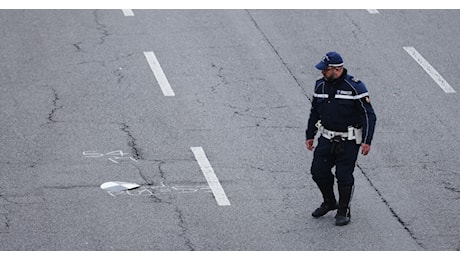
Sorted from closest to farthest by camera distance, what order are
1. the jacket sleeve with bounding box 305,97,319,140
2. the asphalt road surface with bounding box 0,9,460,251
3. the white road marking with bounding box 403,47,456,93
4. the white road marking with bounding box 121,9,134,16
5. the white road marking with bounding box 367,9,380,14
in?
1. the asphalt road surface with bounding box 0,9,460,251
2. the jacket sleeve with bounding box 305,97,319,140
3. the white road marking with bounding box 403,47,456,93
4. the white road marking with bounding box 121,9,134,16
5. the white road marking with bounding box 367,9,380,14

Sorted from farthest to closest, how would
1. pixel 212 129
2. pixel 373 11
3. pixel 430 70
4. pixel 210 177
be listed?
pixel 373 11 < pixel 430 70 < pixel 212 129 < pixel 210 177

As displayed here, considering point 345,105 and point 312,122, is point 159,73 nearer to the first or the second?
point 312,122

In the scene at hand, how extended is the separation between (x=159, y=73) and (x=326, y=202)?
553cm

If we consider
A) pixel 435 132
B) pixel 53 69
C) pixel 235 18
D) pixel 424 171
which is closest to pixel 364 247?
pixel 424 171

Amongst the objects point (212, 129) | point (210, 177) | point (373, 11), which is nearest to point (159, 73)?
point (212, 129)

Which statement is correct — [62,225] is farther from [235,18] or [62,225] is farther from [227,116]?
[235,18]

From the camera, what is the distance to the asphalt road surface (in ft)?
37.7

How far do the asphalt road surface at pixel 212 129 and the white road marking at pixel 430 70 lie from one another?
0.05 metres

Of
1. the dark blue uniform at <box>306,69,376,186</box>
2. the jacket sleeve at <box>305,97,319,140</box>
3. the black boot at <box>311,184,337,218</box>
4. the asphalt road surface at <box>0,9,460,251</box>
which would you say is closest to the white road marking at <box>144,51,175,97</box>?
the asphalt road surface at <box>0,9,460,251</box>

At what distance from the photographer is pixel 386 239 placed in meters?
11.3

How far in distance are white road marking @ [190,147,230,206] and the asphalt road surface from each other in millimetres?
28

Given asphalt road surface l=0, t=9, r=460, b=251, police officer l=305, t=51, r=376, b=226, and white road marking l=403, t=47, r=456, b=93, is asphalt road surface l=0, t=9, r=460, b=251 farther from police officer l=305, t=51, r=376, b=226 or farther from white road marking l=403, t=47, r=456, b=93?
police officer l=305, t=51, r=376, b=226

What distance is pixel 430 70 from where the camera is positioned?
1698cm

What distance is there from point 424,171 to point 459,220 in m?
1.49
